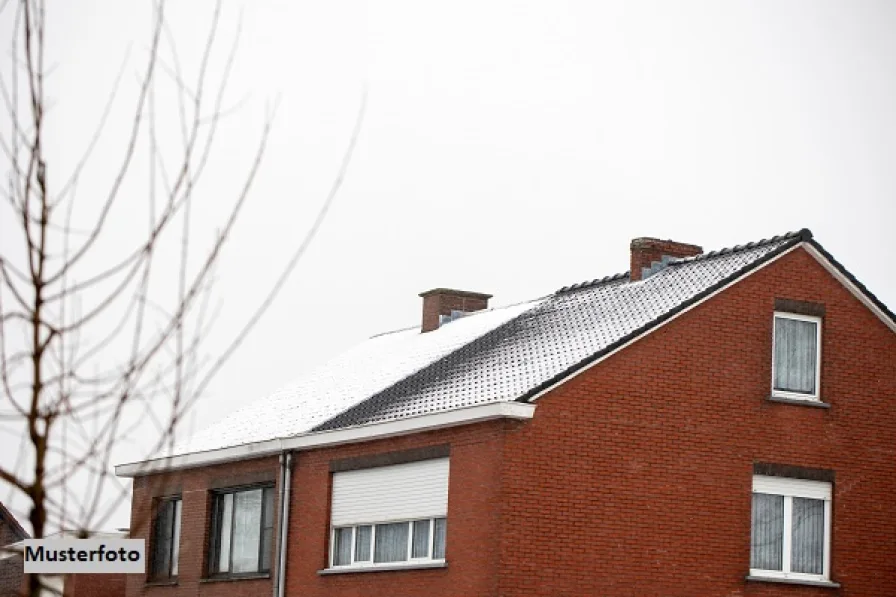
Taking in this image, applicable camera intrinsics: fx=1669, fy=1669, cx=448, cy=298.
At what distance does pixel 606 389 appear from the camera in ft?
78.3

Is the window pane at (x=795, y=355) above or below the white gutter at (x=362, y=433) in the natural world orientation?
above

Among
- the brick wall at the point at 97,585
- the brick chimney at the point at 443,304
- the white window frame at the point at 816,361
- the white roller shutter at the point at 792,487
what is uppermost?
the brick chimney at the point at 443,304

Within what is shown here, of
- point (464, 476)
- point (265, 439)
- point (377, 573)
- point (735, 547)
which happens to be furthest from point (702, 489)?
point (265, 439)

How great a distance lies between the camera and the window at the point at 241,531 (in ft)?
96.2

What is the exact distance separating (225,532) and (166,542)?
8.11 ft

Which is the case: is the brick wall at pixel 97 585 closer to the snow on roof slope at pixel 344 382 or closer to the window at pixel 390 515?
the snow on roof slope at pixel 344 382

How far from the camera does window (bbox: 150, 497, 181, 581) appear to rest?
106 feet

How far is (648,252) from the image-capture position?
95.5ft

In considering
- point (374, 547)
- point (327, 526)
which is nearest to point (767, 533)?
point (374, 547)

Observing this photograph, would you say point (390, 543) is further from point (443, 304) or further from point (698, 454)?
point (443, 304)

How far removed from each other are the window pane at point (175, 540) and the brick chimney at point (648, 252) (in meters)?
10.2

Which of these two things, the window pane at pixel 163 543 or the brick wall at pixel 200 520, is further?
the window pane at pixel 163 543

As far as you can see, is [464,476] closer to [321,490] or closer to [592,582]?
[592,582]

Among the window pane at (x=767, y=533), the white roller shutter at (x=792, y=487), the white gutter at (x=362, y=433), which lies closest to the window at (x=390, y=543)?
the white gutter at (x=362, y=433)
